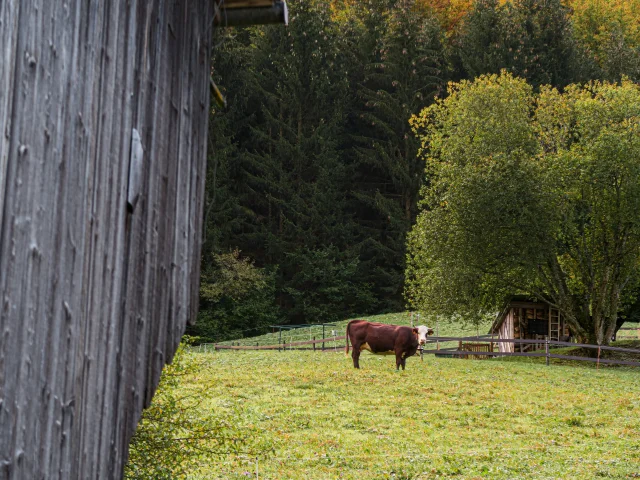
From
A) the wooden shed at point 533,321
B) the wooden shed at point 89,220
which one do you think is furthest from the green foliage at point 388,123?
the wooden shed at point 89,220

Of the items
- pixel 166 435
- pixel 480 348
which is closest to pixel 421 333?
pixel 480 348

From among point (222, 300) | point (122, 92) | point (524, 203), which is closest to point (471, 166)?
point (524, 203)

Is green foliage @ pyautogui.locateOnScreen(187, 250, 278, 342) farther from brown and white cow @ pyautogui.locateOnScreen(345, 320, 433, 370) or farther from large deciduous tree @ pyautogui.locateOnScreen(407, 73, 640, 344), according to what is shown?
brown and white cow @ pyautogui.locateOnScreen(345, 320, 433, 370)

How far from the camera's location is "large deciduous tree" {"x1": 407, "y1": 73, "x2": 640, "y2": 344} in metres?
28.5

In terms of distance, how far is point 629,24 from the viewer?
6303 centimetres

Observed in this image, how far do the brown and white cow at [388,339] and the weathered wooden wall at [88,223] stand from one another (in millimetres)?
19947

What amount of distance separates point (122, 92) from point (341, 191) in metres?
51.5

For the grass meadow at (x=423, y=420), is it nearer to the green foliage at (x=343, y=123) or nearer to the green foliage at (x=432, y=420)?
the green foliage at (x=432, y=420)

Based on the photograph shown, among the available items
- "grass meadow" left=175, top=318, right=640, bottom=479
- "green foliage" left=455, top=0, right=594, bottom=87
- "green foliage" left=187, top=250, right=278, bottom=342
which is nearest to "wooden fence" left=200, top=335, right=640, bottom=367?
"grass meadow" left=175, top=318, right=640, bottom=479

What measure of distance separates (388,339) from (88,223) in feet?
71.0

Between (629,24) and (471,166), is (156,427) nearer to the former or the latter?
(471,166)

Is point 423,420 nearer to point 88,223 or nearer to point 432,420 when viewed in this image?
point 432,420

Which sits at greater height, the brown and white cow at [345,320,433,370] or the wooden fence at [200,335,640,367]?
the brown and white cow at [345,320,433,370]

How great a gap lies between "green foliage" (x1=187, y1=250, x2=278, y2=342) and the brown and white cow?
19.9 metres
